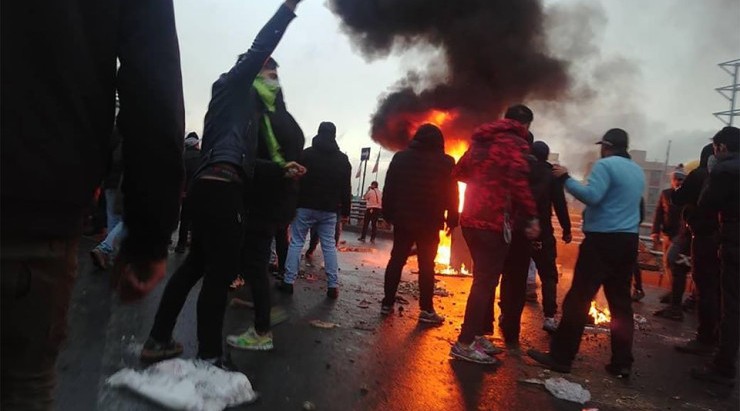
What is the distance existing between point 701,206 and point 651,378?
146 centimetres

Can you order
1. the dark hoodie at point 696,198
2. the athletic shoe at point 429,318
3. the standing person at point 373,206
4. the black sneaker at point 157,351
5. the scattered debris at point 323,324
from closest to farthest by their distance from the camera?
1. the black sneaker at point 157,351
2. the scattered debris at point 323,324
3. the dark hoodie at point 696,198
4. the athletic shoe at point 429,318
5. the standing person at point 373,206

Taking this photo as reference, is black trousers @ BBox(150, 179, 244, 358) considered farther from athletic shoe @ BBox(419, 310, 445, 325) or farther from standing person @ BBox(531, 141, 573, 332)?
standing person @ BBox(531, 141, 573, 332)

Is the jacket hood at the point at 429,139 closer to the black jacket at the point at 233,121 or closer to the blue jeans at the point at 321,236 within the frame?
the blue jeans at the point at 321,236

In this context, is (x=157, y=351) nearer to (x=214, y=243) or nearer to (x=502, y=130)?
(x=214, y=243)

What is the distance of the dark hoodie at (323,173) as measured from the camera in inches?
240

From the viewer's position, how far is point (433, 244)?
5.46m

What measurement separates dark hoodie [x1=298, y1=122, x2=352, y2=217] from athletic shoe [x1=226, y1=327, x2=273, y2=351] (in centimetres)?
238

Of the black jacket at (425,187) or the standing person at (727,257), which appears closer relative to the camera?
the standing person at (727,257)

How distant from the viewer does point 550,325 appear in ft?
18.1

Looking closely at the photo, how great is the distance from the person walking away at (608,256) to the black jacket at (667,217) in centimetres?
378

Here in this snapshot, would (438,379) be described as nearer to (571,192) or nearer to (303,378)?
(303,378)

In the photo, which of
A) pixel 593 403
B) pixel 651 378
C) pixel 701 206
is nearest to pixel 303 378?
pixel 593 403

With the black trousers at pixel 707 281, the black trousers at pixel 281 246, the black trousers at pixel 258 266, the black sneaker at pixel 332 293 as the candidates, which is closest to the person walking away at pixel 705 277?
the black trousers at pixel 707 281

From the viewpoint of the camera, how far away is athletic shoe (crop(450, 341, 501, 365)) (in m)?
4.16
